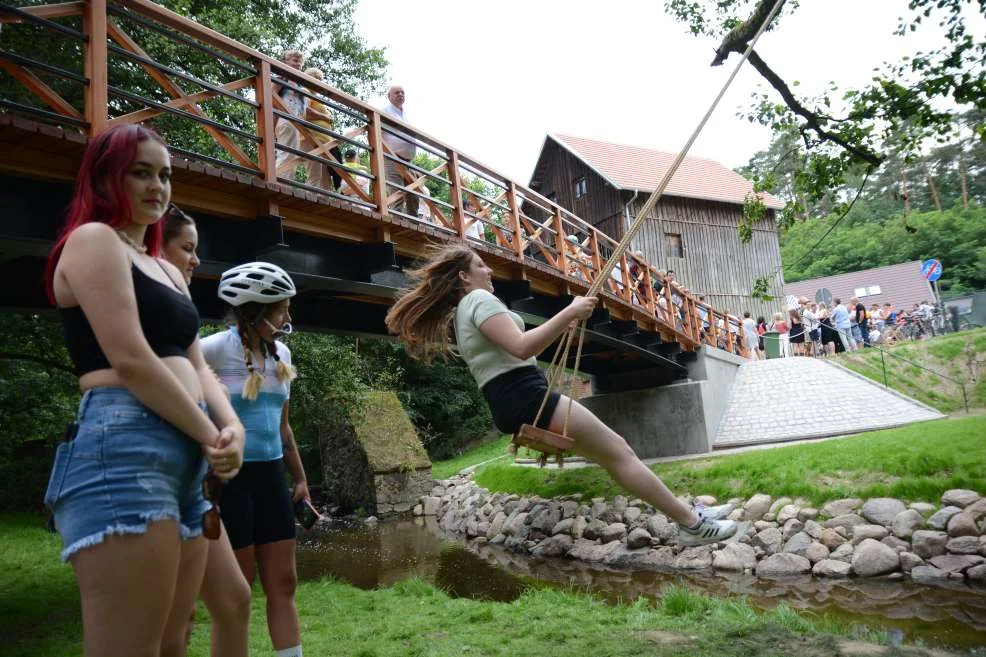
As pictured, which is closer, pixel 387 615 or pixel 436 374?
pixel 387 615

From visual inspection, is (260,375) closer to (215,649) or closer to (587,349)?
(215,649)

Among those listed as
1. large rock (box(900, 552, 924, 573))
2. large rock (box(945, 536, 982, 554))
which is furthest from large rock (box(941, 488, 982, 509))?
large rock (box(900, 552, 924, 573))

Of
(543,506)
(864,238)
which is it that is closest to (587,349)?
(543,506)

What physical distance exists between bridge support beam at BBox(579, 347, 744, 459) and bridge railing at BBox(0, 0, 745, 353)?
238 centimetres

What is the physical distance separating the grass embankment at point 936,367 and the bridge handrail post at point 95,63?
17.6 m

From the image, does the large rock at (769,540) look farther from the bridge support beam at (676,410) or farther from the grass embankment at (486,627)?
the bridge support beam at (676,410)

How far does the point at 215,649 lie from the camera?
2918 millimetres

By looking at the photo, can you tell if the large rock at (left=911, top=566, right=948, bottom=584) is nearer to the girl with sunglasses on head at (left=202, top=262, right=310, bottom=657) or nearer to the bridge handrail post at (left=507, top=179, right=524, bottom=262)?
the bridge handrail post at (left=507, top=179, right=524, bottom=262)

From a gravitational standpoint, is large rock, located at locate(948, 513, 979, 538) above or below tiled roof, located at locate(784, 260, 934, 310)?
below

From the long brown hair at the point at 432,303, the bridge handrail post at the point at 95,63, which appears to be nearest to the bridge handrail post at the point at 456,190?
the bridge handrail post at the point at 95,63

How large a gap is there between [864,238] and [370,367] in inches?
1569

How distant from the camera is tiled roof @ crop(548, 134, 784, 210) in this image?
2833 cm

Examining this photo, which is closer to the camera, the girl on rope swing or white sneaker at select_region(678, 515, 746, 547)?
the girl on rope swing

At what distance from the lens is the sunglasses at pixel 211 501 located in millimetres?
2021
